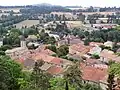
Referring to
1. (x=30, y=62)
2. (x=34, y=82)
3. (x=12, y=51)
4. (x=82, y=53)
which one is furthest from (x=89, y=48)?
(x=34, y=82)

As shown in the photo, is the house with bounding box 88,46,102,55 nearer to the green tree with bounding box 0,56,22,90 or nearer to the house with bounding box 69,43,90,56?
the house with bounding box 69,43,90,56

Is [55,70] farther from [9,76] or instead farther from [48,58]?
[9,76]

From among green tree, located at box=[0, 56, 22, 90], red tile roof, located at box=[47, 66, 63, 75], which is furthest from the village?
green tree, located at box=[0, 56, 22, 90]

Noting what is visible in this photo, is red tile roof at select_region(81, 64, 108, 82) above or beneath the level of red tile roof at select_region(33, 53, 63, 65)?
above

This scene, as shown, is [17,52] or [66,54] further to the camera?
[17,52]

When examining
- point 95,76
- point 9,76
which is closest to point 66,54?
point 95,76

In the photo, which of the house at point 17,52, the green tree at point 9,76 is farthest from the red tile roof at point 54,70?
the house at point 17,52

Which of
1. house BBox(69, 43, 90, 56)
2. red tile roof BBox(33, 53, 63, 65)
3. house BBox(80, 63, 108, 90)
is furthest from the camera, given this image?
house BBox(69, 43, 90, 56)

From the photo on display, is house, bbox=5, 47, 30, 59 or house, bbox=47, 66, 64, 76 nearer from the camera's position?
house, bbox=47, 66, 64, 76

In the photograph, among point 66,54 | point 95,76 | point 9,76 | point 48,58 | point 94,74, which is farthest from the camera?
point 66,54

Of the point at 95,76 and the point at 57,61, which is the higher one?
the point at 95,76

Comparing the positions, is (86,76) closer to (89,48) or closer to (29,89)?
(29,89)

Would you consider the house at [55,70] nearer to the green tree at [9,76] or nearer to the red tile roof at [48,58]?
the red tile roof at [48,58]
